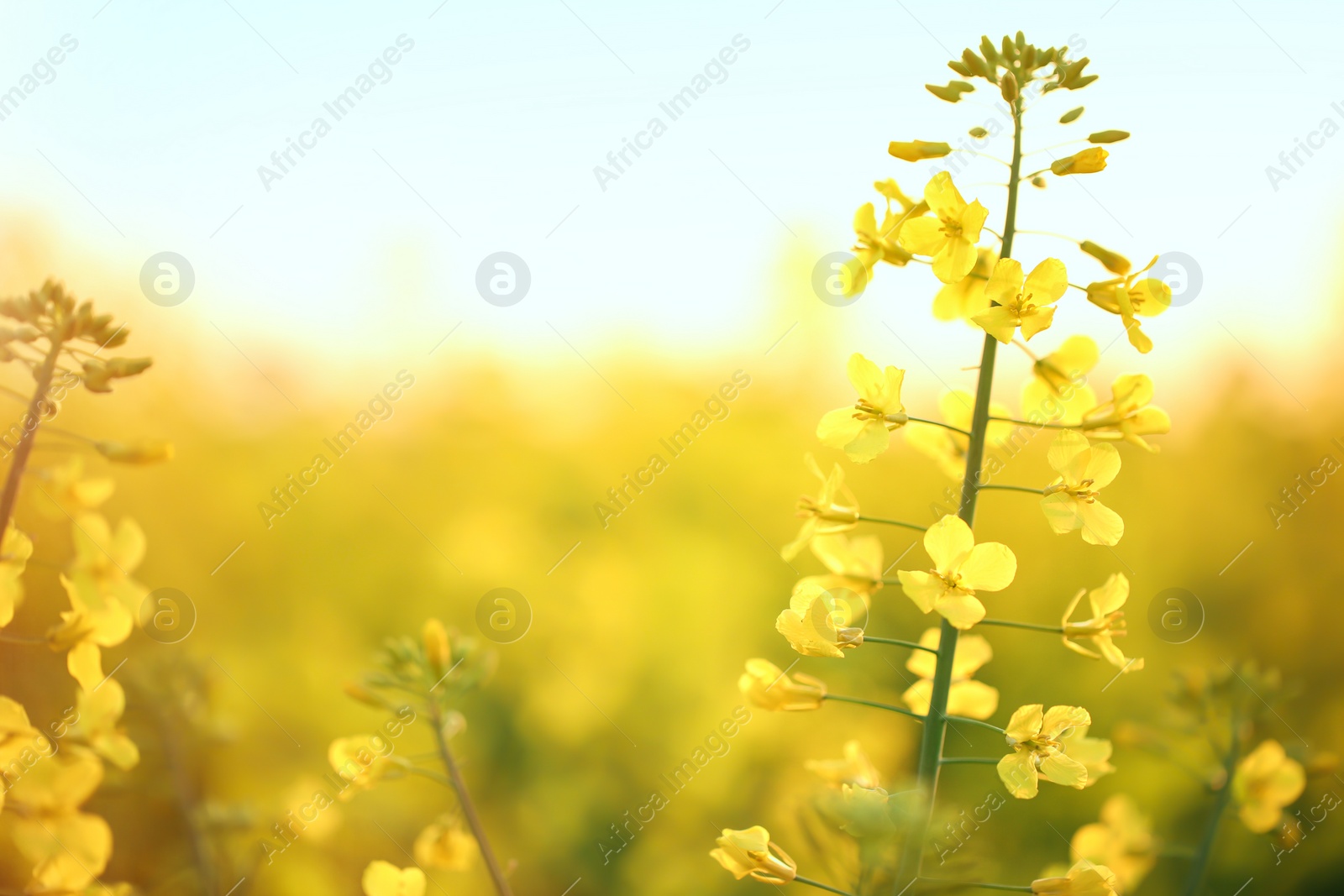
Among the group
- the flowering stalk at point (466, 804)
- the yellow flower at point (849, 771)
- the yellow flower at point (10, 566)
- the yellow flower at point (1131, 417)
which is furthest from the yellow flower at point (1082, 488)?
the yellow flower at point (10, 566)

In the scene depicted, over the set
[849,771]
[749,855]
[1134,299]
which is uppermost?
[1134,299]

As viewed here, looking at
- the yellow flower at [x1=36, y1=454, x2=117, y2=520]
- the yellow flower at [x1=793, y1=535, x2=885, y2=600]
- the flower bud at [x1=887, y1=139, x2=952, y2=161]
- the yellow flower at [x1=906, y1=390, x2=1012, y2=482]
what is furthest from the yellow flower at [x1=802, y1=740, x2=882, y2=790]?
the yellow flower at [x1=36, y1=454, x2=117, y2=520]

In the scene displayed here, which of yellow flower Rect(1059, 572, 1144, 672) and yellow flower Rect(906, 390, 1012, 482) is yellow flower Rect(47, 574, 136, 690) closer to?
yellow flower Rect(906, 390, 1012, 482)

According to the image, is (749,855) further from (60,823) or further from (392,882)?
(60,823)

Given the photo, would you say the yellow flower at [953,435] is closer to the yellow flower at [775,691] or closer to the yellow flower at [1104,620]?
the yellow flower at [1104,620]

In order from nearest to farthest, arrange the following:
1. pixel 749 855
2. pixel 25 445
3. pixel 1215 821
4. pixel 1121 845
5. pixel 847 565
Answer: pixel 25 445 → pixel 749 855 → pixel 847 565 → pixel 1215 821 → pixel 1121 845

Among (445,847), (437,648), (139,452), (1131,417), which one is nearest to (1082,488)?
(1131,417)

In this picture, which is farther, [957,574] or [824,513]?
[824,513]
